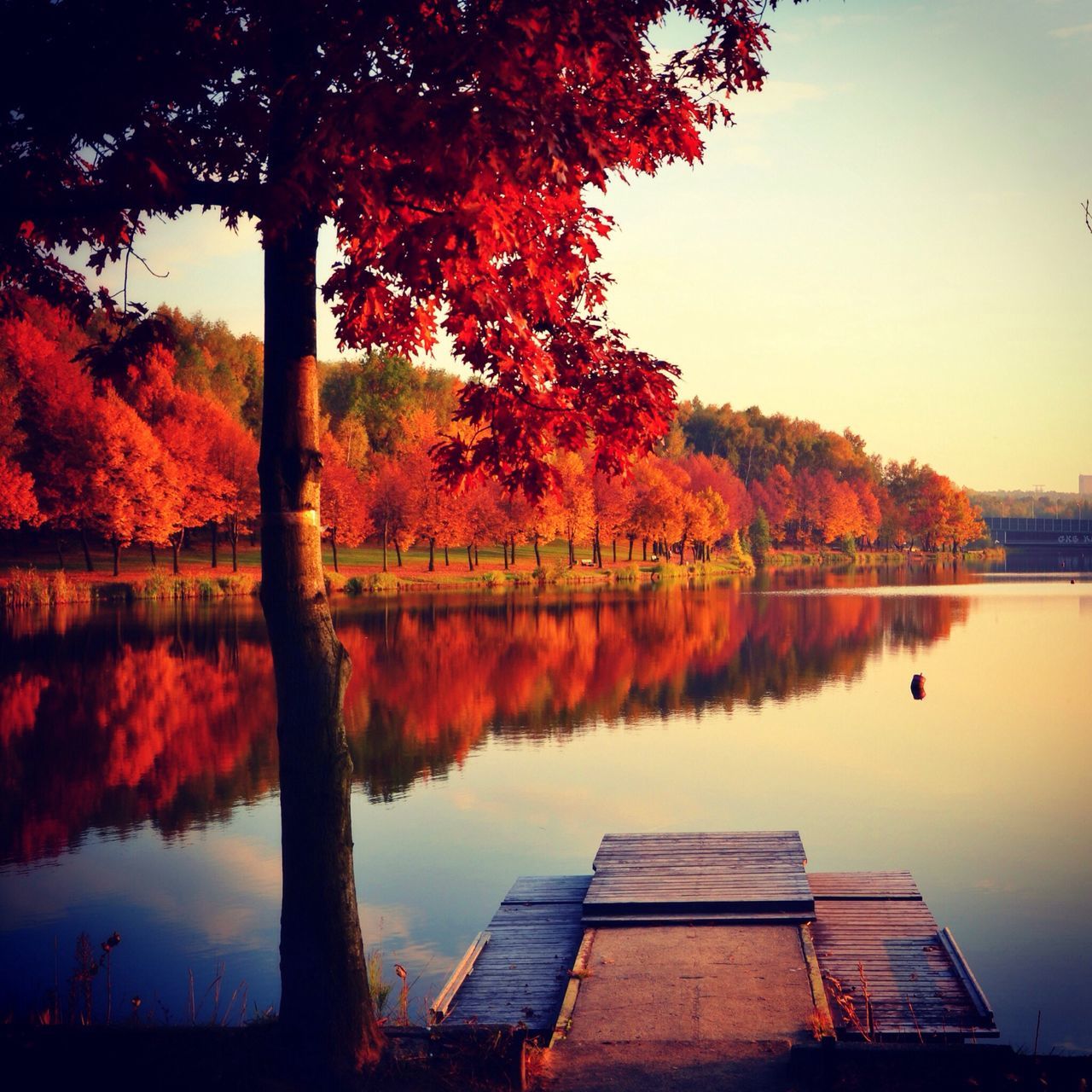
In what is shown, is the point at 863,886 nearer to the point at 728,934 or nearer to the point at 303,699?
the point at 728,934

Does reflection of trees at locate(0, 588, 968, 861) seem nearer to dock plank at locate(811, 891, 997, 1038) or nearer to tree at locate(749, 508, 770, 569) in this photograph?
dock plank at locate(811, 891, 997, 1038)

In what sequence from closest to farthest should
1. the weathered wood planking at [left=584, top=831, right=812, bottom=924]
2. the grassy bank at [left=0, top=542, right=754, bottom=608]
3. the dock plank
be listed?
the dock plank < the weathered wood planking at [left=584, top=831, right=812, bottom=924] < the grassy bank at [left=0, top=542, right=754, bottom=608]

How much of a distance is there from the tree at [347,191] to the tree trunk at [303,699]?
0.06ft

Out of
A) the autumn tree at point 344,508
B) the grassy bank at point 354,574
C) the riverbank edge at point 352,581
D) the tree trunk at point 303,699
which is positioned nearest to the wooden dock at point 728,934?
the tree trunk at point 303,699

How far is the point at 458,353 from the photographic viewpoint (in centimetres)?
768

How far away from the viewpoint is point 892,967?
1070cm

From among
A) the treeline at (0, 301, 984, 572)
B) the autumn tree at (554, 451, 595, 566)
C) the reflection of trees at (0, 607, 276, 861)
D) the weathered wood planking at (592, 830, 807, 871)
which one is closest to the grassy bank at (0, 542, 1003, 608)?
the treeline at (0, 301, 984, 572)

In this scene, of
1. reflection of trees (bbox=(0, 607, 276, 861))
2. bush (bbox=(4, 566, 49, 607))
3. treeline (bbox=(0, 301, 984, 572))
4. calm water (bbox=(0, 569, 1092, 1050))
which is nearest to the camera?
calm water (bbox=(0, 569, 1092, 1050))

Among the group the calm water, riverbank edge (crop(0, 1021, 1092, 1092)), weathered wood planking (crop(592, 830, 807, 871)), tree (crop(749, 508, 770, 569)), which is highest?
tree (crop(749, 508, 770, 569))

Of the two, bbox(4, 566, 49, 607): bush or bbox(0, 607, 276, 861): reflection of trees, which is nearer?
bbox(0, 607, 276, 861): reflection of trees

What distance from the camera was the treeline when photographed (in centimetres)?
6438

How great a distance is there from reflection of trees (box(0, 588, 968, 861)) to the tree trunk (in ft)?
37.0

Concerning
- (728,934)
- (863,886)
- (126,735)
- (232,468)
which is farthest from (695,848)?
(232,468)

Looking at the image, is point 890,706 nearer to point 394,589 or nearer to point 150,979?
point 150,979
